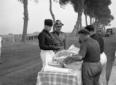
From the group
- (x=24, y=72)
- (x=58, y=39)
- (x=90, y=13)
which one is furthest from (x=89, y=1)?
(x=58, y=39)

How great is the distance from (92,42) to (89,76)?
2.12ft

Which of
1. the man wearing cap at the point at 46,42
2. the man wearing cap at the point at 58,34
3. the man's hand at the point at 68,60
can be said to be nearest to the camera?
the man's hand at the point at 68,60

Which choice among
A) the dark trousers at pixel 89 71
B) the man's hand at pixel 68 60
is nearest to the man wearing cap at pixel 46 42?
the man's hand at pixel 68 60

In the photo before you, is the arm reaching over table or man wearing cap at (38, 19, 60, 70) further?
man wearing cap at (38, 19, 60, 70)

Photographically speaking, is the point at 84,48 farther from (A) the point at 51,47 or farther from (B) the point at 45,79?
(A) the point at 51,47

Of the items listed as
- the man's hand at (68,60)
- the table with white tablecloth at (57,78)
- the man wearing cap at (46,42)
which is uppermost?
the man wearing cap at (46,42)

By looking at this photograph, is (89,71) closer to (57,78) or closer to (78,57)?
(78,57)

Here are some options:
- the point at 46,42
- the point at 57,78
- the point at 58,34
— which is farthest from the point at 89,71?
the point at 58,34

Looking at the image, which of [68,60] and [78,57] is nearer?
[78,57]

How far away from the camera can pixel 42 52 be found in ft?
21.9

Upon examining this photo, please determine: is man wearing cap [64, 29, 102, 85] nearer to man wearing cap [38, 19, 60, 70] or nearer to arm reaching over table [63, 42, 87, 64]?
arm reaching over table [63, 42, 87, 64]

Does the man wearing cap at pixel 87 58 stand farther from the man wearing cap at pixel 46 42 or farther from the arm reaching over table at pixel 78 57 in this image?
the man wearing cap at pixel 46 42

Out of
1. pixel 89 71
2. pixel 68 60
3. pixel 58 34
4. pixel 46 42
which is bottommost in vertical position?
pixel 89 71

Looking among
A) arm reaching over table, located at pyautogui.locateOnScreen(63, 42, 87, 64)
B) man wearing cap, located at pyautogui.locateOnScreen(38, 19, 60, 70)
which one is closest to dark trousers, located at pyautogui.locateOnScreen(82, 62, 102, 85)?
arm reaching over table, located at pyautogui.locateOnScreen(63, 42, 87, 64)
